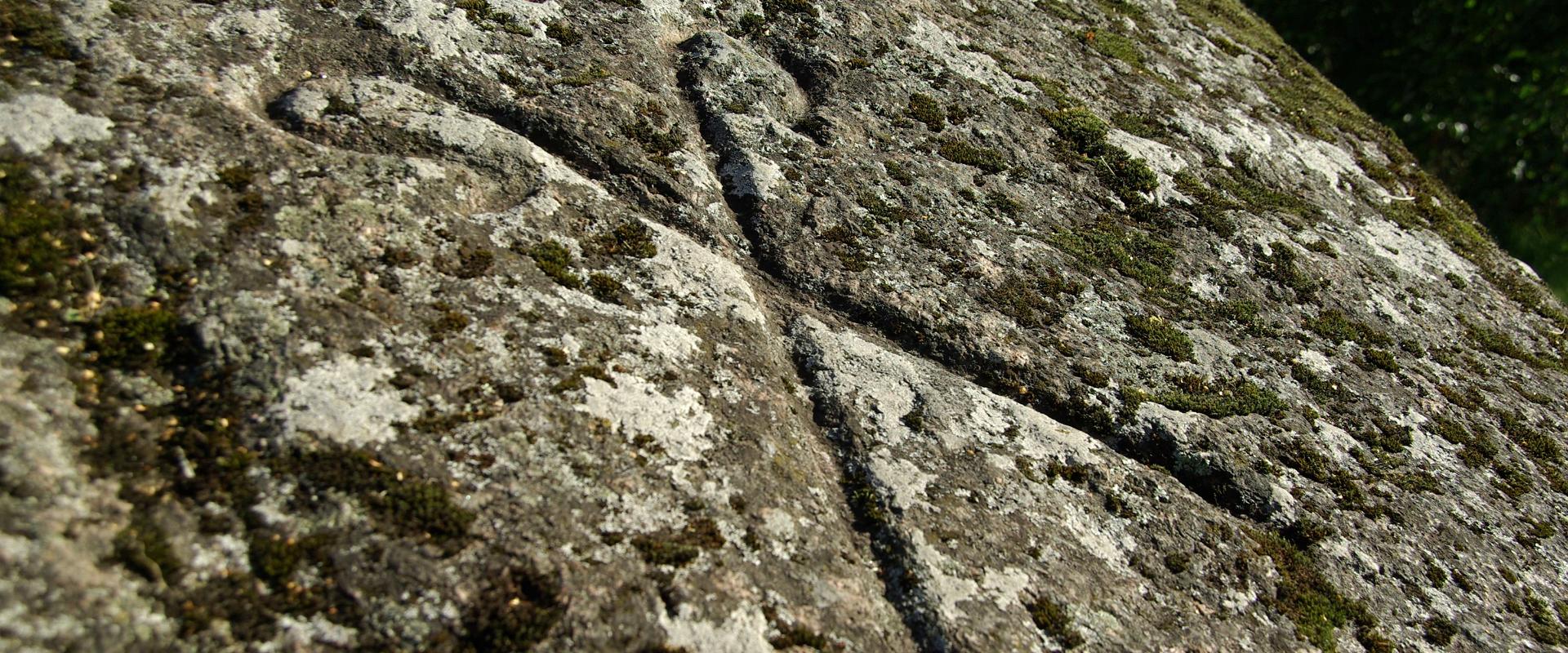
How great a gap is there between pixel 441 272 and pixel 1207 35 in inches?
602

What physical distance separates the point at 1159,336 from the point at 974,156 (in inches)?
133

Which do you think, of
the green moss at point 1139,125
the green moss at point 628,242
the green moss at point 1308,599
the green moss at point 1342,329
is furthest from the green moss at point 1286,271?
the green moss at point 628,242

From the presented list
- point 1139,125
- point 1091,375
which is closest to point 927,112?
point 1139,125

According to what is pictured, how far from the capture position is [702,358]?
8758 millimetres

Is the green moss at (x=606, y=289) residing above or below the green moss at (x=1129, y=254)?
below

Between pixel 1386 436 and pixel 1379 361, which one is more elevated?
pixel 1379 361

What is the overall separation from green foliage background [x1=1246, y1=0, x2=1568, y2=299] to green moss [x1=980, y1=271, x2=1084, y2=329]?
2044cm

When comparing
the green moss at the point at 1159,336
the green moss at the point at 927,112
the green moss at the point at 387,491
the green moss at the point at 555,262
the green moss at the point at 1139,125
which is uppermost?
the green moss at the point at 1139,125

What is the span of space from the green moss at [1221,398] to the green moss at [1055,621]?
132 inches

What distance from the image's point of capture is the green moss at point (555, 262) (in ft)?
28.7

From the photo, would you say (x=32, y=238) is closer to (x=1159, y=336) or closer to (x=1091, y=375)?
(x=1091, y=375)

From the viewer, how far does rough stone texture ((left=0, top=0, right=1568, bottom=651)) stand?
6438 mm

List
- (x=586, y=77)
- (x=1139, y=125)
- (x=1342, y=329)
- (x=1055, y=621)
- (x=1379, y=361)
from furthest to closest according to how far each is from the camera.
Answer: (x=1139, y=125)
(x=1342, y=329)
(x=1379, y=361)
(x=586, y=77)
(x=1055, y=621)

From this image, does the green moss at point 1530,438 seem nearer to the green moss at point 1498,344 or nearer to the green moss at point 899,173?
the green moss at point 1498,344
